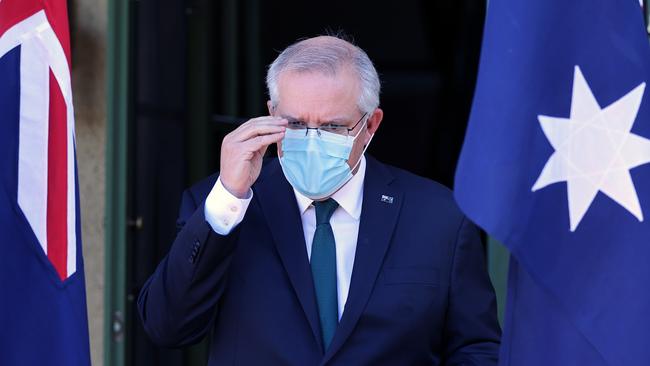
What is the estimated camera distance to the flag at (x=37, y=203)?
2.72 meters

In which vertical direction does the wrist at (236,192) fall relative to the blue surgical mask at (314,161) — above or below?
below

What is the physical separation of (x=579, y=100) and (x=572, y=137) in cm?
9

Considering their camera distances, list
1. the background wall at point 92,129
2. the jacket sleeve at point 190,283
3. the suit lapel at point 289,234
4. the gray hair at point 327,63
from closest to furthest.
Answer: the jacket sleeve at point 190,283, the suit lapel at point 289,234, the gray hair at point 327,63, the background wall at point 92,129

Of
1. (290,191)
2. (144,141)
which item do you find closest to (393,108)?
(144,141)

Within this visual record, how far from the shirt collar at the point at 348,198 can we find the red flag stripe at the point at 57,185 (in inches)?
22.3

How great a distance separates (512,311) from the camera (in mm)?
2436

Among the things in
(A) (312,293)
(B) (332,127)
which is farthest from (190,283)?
(B) (332,127)

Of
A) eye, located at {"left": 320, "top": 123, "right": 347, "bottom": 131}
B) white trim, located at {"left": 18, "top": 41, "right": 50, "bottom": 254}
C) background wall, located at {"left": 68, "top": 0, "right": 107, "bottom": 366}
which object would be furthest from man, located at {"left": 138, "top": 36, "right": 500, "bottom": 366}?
background wall, located at {"left": 68, "top": 0, "right": 107, "bottom": 366}

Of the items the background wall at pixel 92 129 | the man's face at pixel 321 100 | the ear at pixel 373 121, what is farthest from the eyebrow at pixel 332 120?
the background wall at pixel 92 129

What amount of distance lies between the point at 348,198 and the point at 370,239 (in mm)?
138

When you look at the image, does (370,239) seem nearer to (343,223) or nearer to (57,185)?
(343,223)

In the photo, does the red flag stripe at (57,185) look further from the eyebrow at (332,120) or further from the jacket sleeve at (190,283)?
the eyebrow at (332,120)

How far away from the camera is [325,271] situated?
8.98 feet

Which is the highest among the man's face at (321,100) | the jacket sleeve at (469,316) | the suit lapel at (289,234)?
the man's face at (321,100)
